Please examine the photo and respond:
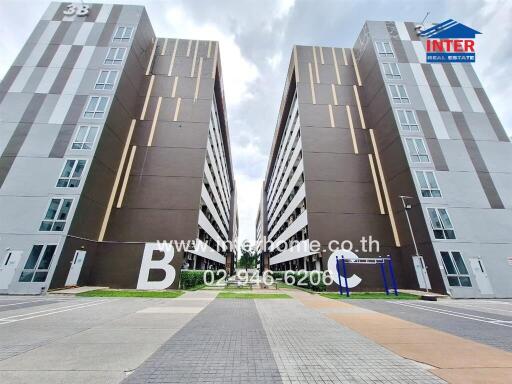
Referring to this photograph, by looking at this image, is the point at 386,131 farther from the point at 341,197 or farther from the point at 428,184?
the point at 341,197

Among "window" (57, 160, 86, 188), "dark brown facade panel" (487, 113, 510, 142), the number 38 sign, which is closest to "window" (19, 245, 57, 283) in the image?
"window" (57, 160, 86, 188)

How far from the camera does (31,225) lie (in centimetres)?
1841

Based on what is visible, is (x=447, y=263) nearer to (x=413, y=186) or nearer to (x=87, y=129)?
(x=413, y=186)

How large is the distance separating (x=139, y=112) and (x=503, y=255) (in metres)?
39.2

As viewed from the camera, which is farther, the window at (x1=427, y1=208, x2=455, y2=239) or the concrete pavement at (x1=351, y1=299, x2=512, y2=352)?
the window at (x1=427, y1=208, x2=455, y2=239)

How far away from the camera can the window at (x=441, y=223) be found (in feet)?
65.2

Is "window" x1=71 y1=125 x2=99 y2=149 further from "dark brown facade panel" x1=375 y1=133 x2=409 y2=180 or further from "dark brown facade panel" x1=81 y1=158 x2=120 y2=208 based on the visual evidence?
"dark brown facade panel" x1=375 y1=133 x2=409 y2=180

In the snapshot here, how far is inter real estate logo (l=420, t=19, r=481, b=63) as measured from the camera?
25.8 meters

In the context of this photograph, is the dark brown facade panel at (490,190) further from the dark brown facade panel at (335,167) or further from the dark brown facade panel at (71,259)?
the dark brown facade panel at (71,259)

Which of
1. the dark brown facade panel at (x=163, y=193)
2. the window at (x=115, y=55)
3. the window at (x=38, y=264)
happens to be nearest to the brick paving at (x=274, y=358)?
the window at (x=38, y=264)

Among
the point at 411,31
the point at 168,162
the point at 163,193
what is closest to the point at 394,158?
the point at 411,31

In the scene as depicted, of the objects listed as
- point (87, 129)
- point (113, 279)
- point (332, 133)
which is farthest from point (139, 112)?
point (332, 133)

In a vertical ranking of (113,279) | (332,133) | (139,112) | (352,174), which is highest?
(139,112)

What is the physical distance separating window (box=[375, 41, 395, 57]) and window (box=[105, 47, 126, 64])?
3136cm
